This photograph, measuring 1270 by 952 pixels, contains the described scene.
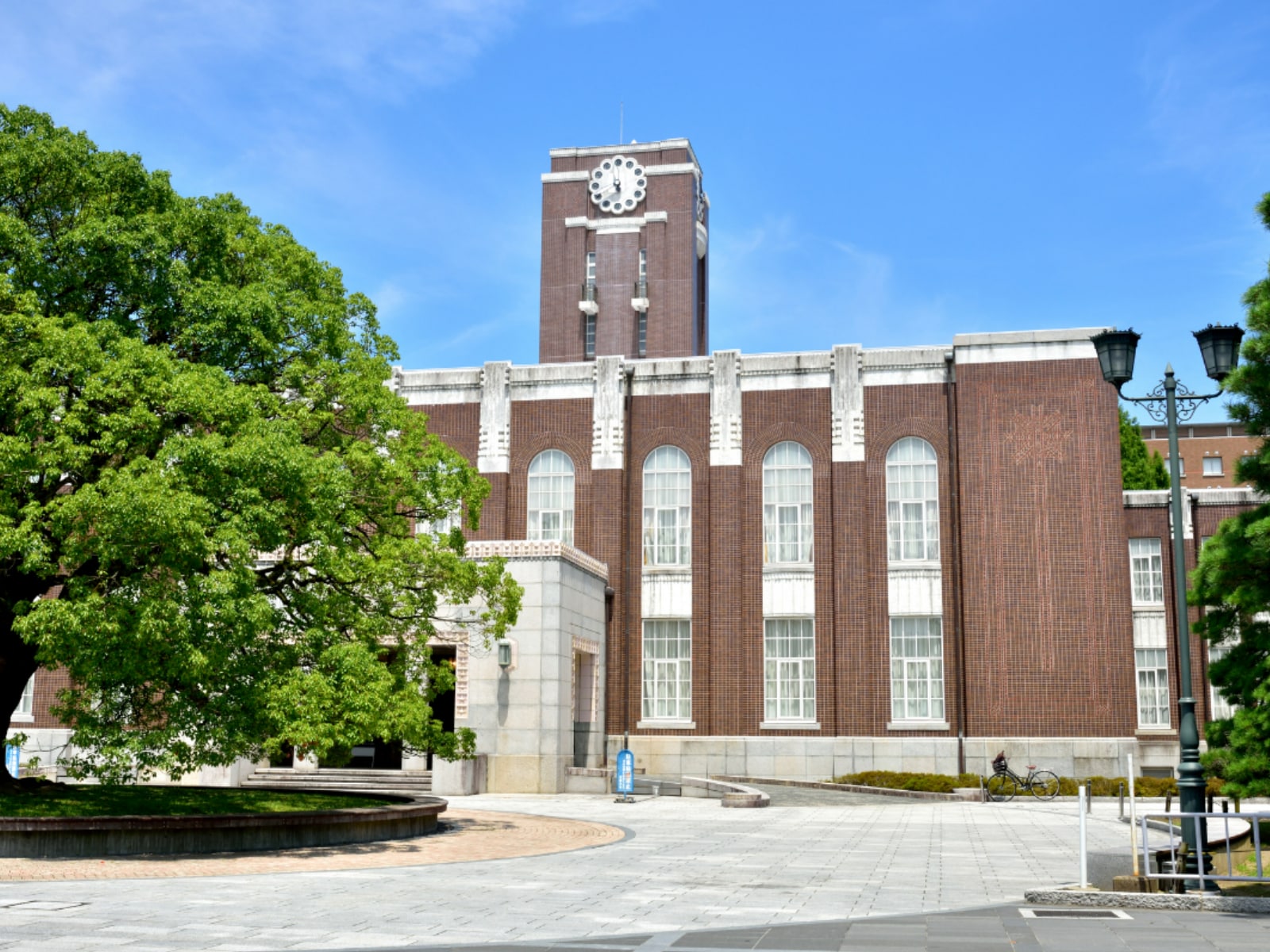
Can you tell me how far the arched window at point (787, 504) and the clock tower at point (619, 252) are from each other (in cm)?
2046

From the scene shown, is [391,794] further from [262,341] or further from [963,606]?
[963,606]

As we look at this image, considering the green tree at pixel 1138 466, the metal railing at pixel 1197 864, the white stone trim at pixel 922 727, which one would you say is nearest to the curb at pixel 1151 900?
the metal railing at pixel 1197 864

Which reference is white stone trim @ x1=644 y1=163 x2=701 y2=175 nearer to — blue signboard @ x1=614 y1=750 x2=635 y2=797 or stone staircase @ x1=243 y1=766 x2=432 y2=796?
stone staircase @ x1=243 y1=766 x2=432 y2=796

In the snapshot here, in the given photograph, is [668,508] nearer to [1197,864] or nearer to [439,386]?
[439,386]

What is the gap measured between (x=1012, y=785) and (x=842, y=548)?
8623mm

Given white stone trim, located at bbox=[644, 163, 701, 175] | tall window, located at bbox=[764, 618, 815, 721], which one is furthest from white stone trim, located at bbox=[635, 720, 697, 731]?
white stone trim, located at bbox=[644, 163, 701, 175]

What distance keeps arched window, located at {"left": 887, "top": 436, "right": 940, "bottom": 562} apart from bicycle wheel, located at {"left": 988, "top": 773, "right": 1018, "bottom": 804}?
7.28 metres

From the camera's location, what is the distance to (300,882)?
558 inches

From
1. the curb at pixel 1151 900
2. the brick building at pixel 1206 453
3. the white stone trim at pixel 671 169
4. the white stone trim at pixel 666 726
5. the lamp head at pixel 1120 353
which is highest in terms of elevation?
the white stone trim at pixel 671 169

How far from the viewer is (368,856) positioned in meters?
17.3

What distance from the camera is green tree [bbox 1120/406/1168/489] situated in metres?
51.6

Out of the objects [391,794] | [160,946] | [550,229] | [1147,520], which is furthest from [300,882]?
[550,229]

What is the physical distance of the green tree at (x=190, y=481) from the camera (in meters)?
16.9

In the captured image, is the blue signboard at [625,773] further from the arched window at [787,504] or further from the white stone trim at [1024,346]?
the white stone trim at [1024,346]
